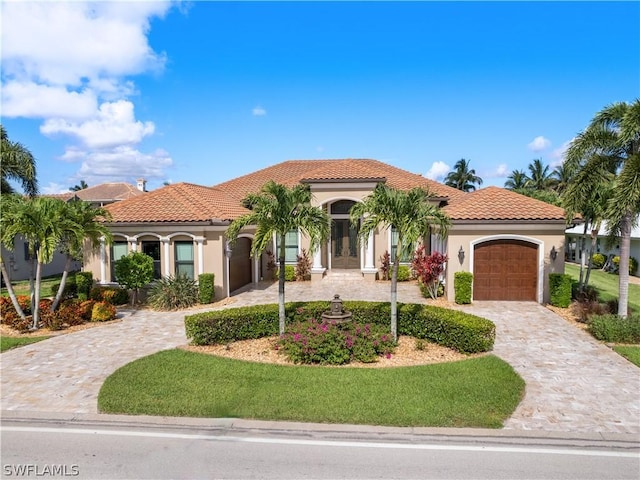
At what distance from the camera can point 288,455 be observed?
5992 millimetres

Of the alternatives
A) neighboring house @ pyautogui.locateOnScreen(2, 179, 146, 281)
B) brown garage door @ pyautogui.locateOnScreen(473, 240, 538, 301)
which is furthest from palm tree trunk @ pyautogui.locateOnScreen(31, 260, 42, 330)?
brown garage door @ pyautogui.locateOnScreen(473, 240, 538, 301)

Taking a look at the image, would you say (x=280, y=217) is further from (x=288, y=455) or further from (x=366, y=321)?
(x=288, y=455)

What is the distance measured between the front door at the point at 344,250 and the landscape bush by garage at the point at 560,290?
385 inches

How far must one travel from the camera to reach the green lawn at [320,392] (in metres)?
7.05

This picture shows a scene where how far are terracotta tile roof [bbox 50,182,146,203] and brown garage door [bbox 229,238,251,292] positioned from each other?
86.8ft

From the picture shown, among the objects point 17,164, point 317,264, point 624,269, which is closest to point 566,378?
point 624,269

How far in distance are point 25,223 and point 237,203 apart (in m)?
11.2

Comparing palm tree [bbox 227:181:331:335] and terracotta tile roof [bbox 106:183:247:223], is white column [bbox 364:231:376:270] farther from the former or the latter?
palm tree [bbox 227:181:331:335]

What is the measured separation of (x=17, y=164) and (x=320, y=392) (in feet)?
56.2

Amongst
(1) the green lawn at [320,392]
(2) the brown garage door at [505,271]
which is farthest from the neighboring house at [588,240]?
(1) the green lawn at [320,392]

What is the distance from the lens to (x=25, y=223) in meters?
12.1

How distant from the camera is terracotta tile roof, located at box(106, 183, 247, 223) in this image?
1705 centimetres

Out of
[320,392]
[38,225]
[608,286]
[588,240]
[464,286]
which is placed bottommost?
[320,392]

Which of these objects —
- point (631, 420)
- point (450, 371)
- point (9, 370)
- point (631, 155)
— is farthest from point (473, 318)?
point (9, 370)
